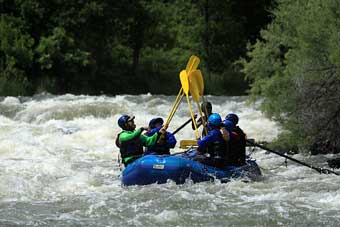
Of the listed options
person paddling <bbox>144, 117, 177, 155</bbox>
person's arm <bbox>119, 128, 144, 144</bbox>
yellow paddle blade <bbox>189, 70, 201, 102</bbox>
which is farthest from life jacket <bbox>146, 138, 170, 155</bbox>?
yellow paddle blade <bbox>189, 70, 201, 102</bbox>

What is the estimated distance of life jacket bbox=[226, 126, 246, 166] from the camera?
33.5 ft

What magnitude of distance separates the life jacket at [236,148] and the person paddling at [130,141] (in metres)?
0.97

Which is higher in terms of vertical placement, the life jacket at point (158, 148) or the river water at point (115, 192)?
the life jacket at point (158, 148)

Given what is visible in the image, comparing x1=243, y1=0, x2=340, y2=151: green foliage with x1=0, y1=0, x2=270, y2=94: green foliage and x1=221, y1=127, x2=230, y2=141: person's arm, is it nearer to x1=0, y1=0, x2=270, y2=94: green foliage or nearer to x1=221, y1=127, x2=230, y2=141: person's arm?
x1=221, y1=127, x2=230, y2=141: person's arm

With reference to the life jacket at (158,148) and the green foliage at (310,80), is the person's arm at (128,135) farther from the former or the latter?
the green foliage at (310,80)

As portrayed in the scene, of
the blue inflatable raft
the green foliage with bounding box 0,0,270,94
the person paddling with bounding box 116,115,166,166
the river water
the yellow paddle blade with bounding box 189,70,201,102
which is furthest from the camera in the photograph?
the green foliage with bounding box 0,0,270,94

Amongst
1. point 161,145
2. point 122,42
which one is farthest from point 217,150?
point 122,42

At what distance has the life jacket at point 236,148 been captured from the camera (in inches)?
402

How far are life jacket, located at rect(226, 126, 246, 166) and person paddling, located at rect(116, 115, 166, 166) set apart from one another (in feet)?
3.17

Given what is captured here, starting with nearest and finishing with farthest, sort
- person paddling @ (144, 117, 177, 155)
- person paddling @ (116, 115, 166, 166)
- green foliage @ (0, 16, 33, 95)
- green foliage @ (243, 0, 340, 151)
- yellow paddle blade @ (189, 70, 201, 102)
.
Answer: person paddling @ (116, 115, 166, 166) → person paddling @ (144, 117, 177, 155) → green foliage @ (243, 0, 340, 151) → yellow paddle blade @ (189, 70, 201, 102) → green foliage @ (0, 16, 33, 95)

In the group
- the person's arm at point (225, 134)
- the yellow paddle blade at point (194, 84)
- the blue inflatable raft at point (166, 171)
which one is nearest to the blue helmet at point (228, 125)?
the person's arm at point (225, 134)

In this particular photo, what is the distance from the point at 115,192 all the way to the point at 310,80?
4359 millimetres

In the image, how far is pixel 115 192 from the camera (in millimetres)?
9656

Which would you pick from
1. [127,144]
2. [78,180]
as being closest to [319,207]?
[127,144]
